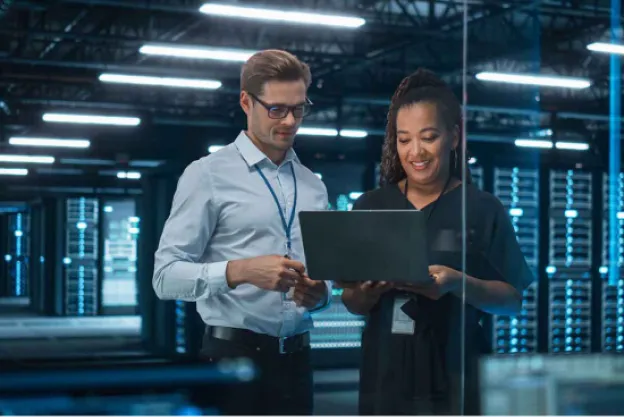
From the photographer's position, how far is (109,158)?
2186 mm

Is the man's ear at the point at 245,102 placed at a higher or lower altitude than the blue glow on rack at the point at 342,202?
higher

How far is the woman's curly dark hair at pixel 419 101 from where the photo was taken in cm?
227

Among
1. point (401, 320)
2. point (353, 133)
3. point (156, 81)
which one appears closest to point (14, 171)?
point (156, 81)

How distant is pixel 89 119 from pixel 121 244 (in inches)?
13.4

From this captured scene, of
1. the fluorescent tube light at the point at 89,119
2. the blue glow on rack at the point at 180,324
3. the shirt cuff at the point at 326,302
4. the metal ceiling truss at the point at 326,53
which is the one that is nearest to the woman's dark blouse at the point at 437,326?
the shirt cuff at the point at 326,302

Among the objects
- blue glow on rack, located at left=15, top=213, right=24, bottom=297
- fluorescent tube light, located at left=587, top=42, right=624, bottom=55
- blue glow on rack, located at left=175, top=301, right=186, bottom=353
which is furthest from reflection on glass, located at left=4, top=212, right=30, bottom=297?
fluorescent tube light, located at left=587, top=42, right=624, bottom=55

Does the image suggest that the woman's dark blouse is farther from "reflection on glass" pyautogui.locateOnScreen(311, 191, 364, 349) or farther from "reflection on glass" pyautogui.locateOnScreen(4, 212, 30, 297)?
"reflection on glass" pyautogui.locateOnScreen(4, 212, 30, 297)

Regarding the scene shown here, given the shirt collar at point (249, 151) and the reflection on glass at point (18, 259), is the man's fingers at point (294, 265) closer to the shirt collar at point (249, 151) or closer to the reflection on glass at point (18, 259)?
the shirt collar at point (249, 151)

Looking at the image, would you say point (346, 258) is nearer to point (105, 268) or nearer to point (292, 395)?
point (292, 395)

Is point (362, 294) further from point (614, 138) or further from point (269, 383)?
point (614, 138)

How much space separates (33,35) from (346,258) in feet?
3.23

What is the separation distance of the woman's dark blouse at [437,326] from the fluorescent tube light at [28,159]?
815 mm

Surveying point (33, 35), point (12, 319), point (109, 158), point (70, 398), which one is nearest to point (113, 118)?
point (109, 158)

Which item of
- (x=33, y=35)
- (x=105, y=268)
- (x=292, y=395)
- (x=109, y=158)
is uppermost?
(x=33, y=35)
